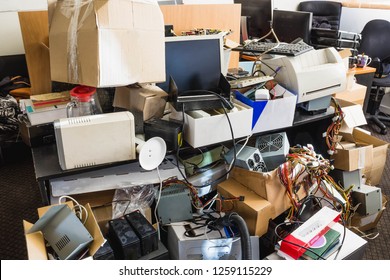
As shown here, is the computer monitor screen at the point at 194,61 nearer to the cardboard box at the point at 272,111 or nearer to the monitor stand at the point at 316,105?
the cardboard box at the point at 272,111

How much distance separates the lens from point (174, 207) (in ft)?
5.07

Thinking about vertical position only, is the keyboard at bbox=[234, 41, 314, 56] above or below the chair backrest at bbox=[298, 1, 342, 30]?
below

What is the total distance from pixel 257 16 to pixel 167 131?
2063mm

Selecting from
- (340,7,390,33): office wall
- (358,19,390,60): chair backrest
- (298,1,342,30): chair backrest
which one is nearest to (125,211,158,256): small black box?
(358,19,390,60): chair backrest

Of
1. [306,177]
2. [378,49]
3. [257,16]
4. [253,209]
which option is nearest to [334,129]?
[306,177]

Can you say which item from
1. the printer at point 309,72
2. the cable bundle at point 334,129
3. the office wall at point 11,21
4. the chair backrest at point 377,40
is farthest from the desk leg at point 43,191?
the chair backrest at point 377,40

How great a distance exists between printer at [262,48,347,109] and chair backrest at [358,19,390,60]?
192 centimetres

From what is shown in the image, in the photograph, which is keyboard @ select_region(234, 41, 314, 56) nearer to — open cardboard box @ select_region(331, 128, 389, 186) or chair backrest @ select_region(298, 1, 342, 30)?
open cardboard box @ select_region(331, 128, 389, 186)

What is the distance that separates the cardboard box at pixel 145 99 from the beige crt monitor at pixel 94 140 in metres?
0.15

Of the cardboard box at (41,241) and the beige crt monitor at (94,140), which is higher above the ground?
the beige crt monitor at (94,140)

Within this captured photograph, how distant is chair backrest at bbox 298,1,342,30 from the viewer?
4023 millimetres

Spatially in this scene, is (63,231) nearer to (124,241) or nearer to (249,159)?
(124,241)

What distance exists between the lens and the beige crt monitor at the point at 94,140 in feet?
3.74
